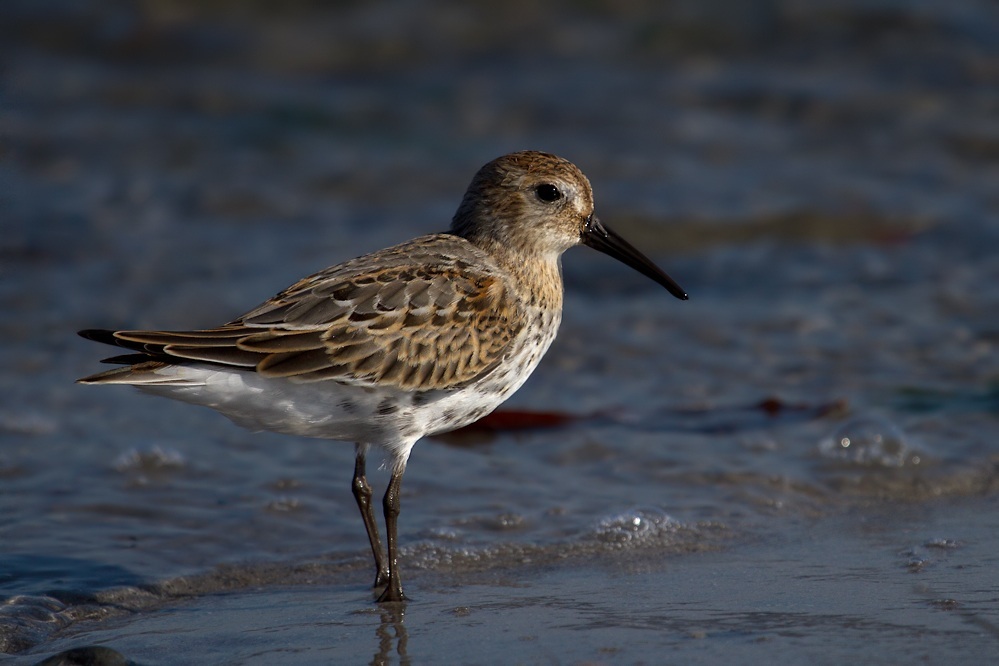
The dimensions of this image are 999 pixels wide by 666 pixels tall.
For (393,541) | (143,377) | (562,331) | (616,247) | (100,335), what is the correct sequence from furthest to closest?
(562,331) → (616,247) → (393,541) → (143,377) → (100,335)

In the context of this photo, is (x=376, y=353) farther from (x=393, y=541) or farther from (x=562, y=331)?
(x=562, y=331)

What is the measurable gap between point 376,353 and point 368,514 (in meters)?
0.80

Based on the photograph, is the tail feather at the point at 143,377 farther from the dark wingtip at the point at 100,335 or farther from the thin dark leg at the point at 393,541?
the thin dark leg at the point at 393,541

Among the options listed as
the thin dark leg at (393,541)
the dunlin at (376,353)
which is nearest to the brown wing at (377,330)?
the dunlin at (376,353)

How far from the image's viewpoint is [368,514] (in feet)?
19.2

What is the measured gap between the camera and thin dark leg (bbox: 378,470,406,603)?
18.0 feet

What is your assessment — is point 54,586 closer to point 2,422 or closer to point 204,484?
point 204,484

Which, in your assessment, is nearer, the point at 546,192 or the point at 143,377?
the point at 143,377

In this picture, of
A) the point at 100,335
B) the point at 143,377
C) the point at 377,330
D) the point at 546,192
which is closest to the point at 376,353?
the point at 377,330

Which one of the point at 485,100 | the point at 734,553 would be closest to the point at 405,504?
the point at 734,553

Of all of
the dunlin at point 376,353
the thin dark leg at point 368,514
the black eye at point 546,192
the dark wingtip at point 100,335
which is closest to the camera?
the dark wingtip at point 100,335

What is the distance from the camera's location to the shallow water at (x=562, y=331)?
5.32 m

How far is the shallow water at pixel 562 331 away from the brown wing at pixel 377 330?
95cm

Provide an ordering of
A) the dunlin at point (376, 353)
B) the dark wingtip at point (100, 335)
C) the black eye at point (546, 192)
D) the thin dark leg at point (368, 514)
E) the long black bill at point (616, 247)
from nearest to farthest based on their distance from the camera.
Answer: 1. the dark wingtip at point (100, 335)
2. the dunlin at point (376, 353)
3. the thin dark leg at point (368, 514)
4. the black eye at point (546, 192)
5. the long black bill at point (616, 247)
